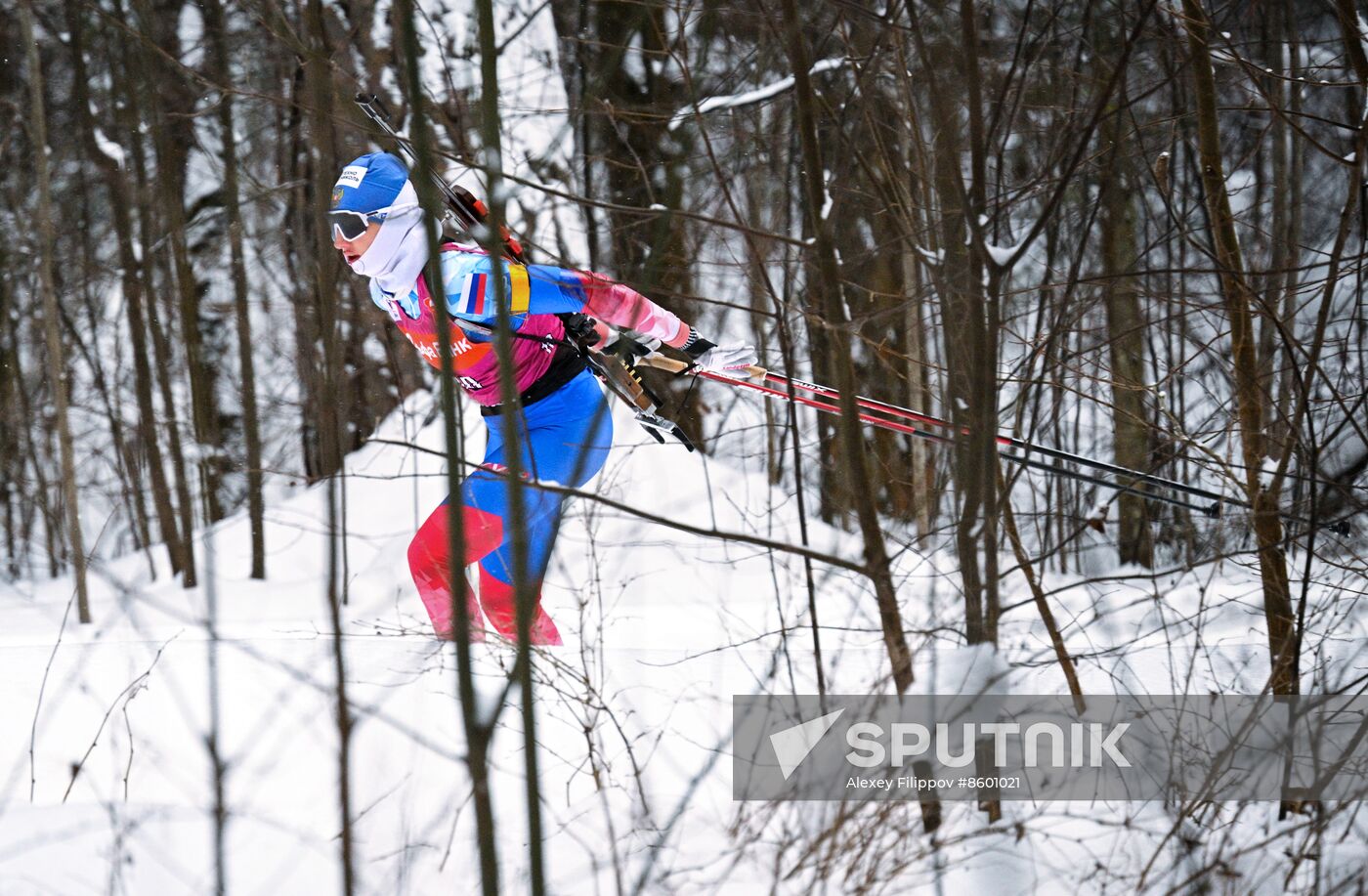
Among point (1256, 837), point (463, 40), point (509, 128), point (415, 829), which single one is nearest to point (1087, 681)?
point (1256, 837)

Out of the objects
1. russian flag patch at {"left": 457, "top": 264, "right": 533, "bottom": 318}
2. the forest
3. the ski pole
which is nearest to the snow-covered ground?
the forest

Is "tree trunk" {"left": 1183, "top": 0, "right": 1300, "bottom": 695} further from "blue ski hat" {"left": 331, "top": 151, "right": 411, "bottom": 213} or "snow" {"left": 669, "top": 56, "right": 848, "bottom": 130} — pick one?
"blue ski hat" {"left": 331, "top": 151, "right": 411, "bottom": 213}

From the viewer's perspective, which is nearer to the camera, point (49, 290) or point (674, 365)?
point (674, 365)

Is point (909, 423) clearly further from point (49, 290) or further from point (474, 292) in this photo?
point (49, 290)

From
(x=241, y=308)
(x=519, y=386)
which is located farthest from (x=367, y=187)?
(x=241, y=308)

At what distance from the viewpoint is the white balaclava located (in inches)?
126

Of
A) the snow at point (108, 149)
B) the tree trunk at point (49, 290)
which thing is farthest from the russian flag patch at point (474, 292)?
the snow at point (108, 149)

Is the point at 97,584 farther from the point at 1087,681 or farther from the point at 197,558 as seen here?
the point at 1087,681

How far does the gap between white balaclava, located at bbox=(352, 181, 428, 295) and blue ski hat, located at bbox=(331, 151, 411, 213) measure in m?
0.03

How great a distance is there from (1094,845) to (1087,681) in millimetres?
1036

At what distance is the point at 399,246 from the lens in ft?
10.6

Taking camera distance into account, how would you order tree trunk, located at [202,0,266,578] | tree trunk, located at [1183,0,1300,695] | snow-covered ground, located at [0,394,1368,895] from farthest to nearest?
1. tree trunk, located at [1183,0,1300,695]
2. snow-covered ground, located at [0,394,1368,895]
3. tree trunk, located at [202,0,266,578]

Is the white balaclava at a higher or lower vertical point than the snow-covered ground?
higher

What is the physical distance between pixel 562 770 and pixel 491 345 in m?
1.34
